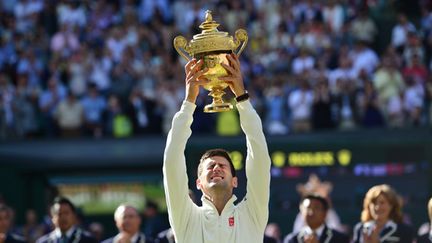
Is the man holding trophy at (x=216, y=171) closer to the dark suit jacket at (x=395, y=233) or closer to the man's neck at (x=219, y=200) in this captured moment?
the man's neck at (x=219, y=200)

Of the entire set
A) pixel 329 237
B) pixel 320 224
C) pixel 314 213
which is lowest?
pixel 329 237

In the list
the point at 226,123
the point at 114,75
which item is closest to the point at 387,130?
the point at 226,123

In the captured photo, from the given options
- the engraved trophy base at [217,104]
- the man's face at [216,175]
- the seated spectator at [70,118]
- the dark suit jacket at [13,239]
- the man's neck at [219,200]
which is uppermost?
the seated spectator at [70,118]

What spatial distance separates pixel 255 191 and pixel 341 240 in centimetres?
416

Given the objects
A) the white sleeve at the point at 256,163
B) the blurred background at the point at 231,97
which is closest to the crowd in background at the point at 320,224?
Result: the white sleeve at the point at 256,163

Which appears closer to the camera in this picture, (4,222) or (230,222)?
(230,222)

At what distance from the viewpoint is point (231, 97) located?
20.3m

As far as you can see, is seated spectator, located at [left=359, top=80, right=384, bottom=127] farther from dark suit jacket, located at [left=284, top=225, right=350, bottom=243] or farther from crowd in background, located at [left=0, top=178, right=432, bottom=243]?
dark suit jacket, located at [left=284, top=225, right=350, bottom=243]

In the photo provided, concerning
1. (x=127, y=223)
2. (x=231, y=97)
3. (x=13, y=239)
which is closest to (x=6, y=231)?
(x=13, y=239)

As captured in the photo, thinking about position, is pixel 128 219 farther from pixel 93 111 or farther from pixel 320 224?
pixel 93 111

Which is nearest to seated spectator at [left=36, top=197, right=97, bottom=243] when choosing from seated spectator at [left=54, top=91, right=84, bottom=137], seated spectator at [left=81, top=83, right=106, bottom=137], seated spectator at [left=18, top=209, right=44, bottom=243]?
seated spectator at [left=18, top=209, right=44, bottom=243]

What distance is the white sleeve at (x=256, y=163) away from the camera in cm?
849

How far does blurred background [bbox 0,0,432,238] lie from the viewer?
19891mm

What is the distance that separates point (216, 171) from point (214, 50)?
0.76 meters
